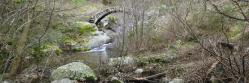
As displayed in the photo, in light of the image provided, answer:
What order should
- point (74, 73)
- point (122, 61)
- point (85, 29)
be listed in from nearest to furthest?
point (74, 73)
point (122, 61)
point (85, 29)

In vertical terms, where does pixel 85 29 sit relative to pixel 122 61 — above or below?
below

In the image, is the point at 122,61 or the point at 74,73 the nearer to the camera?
the point at 74,73

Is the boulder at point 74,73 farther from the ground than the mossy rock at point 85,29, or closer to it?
farther from the ground

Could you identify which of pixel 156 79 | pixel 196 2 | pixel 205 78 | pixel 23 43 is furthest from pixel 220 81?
pixel 196 2

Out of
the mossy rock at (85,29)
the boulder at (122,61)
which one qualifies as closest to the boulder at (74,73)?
the boulder at (122,61)

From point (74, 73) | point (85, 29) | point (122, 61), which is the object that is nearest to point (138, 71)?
point (122, 61)

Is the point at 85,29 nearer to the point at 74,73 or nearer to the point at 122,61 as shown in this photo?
the point at 122,61

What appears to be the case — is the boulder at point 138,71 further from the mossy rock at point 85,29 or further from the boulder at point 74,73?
the mossy rock at point 85,29

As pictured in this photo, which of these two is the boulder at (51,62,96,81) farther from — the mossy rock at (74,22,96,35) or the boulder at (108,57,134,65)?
the mossy rock at (74,22,96,35)

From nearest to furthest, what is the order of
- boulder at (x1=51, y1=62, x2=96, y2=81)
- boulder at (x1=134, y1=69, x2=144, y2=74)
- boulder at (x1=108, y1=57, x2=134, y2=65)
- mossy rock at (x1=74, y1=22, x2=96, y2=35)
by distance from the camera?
boulder at (x1=51, y1=62, x2=96, y2=81) → boulder at (x1=134, y1=69, x2=144, y2=74) → boulder at (x1=108, y1=57, x2=134, y2=65) → mossy rock at (x1=74, y1=22, x2=96, y2=35)

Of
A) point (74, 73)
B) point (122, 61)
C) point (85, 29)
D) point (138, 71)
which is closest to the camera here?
point (74, 73)

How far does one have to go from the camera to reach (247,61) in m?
8.67

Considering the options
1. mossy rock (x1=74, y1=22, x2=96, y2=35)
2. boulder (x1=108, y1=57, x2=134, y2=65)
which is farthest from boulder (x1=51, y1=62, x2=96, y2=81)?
mossy rock (x1=74, y1=22, x2=96, y2=35)

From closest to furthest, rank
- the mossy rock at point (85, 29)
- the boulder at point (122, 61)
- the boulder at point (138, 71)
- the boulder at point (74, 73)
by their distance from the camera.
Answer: the boulder at point (74, 73)
the boulder at point (138, 71)
the boulder at point (122, 61)
the mossy rock at point (85, 29)
